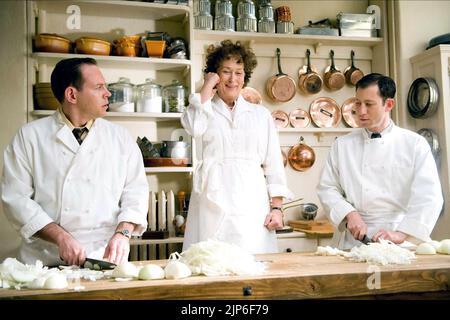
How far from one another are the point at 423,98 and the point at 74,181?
9.50ft

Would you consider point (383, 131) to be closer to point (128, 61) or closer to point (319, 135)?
point (319, 135)

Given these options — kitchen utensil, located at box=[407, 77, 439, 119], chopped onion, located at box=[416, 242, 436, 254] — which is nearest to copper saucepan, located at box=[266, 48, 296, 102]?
kitchen utensil, located at box=[407, 77, 439, 119]

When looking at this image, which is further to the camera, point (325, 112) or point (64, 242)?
point (325, 112)

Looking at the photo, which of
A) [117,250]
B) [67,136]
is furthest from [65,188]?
[117,250]

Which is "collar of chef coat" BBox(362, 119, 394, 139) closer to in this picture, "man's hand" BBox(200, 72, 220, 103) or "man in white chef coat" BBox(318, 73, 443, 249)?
"man in white chef coat" BBox(318, 73, 443, 249)

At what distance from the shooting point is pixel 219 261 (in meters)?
1.46

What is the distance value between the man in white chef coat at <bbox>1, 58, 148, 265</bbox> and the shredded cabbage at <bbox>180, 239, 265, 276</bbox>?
41cm

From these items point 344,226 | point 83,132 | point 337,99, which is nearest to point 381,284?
point 344,226

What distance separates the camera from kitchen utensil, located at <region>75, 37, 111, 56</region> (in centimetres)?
333

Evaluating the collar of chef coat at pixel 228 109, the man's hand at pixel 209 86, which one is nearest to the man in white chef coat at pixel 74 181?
the man's hand at pixel 209 86

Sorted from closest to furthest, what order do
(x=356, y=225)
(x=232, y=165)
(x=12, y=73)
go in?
(x=356, y=225) < (x=232, y=165) < (x=12, y=73)

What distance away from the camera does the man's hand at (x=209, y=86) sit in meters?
2.47

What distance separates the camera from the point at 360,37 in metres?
4.00
